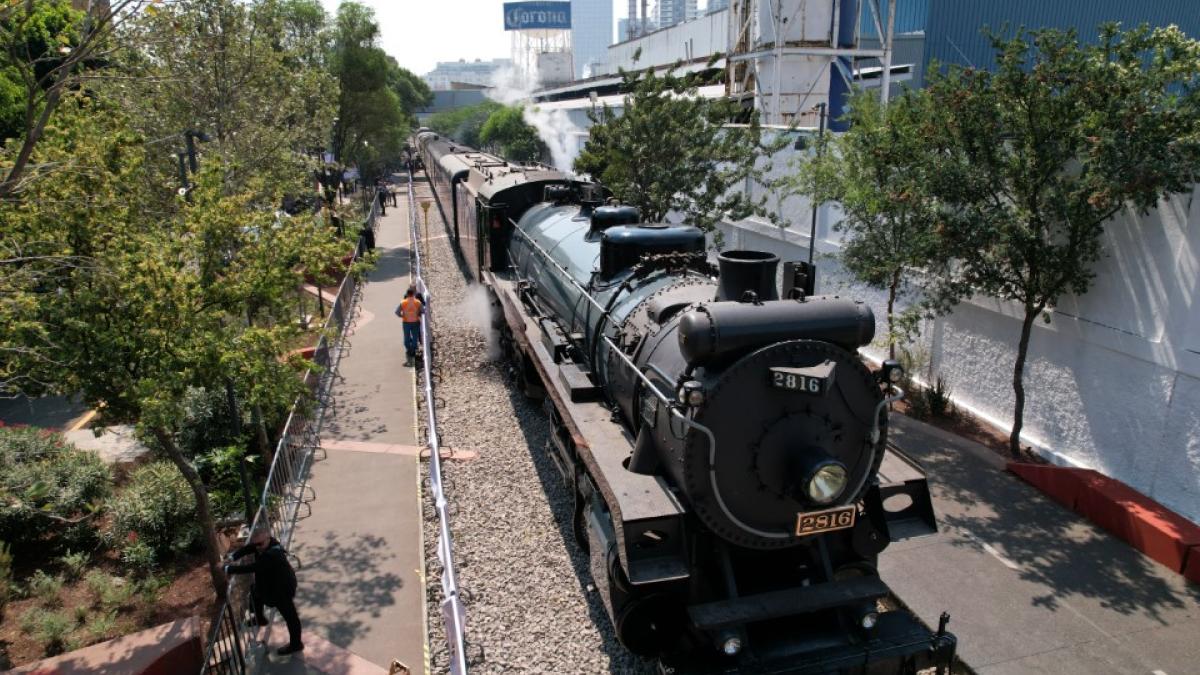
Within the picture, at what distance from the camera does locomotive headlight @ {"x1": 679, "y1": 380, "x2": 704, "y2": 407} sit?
16.9 feet

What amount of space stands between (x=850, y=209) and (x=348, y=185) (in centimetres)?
3613

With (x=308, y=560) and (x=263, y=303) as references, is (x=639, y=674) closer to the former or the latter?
(x=308, y=560)

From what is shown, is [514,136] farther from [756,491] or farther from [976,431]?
[756,491]

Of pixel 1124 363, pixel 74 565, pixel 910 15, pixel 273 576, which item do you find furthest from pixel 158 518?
pixel 910 15

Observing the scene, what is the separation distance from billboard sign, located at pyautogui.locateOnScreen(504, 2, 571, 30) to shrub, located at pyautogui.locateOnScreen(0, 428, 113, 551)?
111m

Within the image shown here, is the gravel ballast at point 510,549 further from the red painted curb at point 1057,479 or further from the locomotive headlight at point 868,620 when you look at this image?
the red painted curb at point 1057,479

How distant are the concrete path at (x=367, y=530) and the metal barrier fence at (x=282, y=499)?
20cm

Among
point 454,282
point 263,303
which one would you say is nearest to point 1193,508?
point 263,303

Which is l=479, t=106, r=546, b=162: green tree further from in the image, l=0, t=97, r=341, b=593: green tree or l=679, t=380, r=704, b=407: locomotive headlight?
l=679, t=380, r=704, b=407: locomotive headlight

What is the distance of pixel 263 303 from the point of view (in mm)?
8008

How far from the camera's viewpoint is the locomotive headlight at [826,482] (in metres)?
5.27

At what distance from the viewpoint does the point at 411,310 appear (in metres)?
14.7

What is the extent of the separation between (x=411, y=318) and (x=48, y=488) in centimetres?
712

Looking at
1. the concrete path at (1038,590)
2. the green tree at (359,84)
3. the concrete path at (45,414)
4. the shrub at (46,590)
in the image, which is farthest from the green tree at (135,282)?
the green tree at (359,84)
